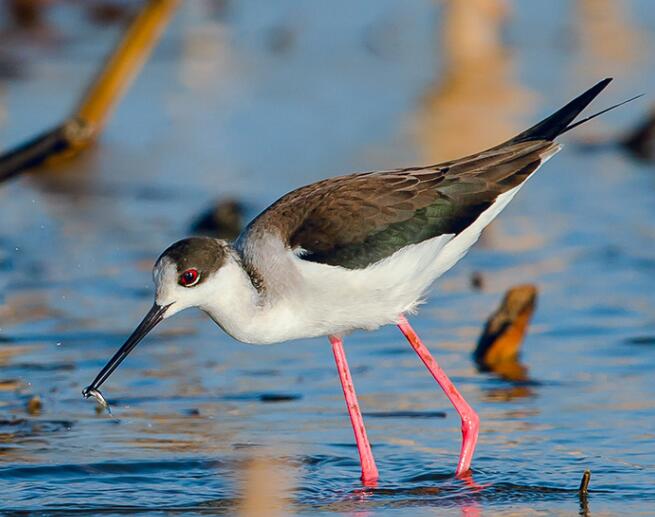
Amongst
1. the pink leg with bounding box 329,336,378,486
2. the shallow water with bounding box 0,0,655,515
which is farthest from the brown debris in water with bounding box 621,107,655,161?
the pink leg with bounding box 329,336,378,486

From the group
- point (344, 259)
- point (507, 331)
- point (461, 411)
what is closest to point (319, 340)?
point (507, 331)

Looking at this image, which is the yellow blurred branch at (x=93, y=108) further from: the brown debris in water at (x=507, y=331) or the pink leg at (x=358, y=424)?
the brown debris in water at (x=507, y=331)

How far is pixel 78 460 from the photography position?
688cm

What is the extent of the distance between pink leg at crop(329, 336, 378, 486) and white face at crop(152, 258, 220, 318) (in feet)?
2.76

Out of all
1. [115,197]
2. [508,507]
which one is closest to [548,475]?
[508,507]

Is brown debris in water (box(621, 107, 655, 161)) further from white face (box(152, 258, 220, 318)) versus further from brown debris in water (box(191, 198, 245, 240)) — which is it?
white face (box(152, 258, 220, 318))

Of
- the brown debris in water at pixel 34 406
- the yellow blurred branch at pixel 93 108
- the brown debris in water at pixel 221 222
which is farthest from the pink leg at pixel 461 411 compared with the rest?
the brown debris in water at pixel 221 222

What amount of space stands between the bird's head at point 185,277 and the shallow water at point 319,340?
0.65 meters

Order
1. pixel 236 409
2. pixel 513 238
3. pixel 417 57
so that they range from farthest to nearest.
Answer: pixel 417 57
pixel 513 238
pixel 236 409

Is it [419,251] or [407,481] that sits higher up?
[419,251]

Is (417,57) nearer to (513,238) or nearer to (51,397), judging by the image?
(513,238)

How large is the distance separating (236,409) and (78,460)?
992mm

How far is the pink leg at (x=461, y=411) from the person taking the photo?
6754mm

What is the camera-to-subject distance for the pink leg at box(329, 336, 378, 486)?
6.70 meters
